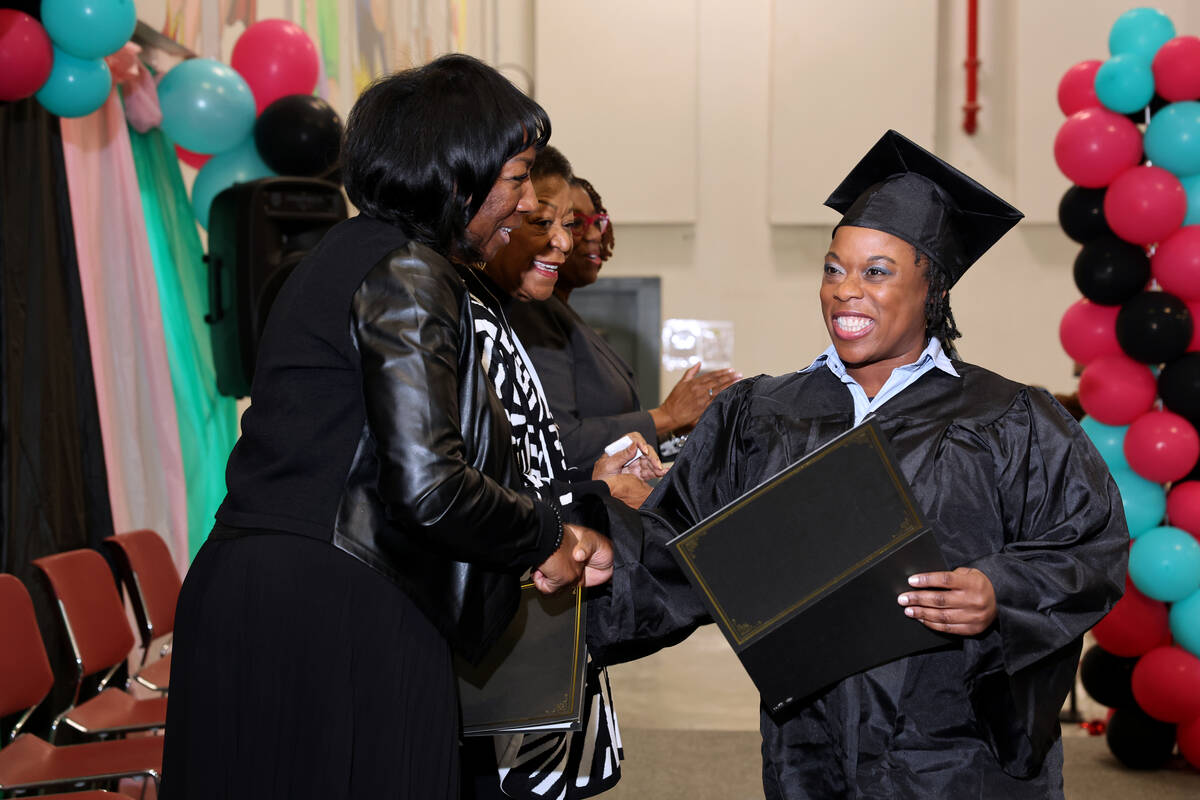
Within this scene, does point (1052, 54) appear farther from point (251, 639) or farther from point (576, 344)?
point (251, 639)

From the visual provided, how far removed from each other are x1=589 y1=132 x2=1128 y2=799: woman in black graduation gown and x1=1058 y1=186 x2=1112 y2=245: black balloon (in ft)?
8.81

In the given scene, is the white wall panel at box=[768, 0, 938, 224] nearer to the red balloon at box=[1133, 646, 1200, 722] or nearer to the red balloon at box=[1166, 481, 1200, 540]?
the red balloon at box=[1166, 481, 1200, 540]

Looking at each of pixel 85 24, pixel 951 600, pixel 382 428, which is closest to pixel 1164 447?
pixel 951 600

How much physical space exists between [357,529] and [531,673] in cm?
51

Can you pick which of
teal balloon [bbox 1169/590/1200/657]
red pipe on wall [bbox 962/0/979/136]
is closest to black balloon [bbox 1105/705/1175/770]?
teal balloon [bbox 1169/590/1200/657]

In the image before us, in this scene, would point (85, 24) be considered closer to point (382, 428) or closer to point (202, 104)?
point (202, 104)

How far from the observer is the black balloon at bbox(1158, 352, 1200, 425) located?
4207 millimetres

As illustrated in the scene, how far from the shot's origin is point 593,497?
2191mm

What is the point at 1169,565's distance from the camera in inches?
165

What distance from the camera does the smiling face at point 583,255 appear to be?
3.22 meters

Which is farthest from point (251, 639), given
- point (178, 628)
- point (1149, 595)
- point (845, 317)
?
point (1149, 595)

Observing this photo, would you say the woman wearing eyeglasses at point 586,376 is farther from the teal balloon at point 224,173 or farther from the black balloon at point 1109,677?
the black balloon at point 1109,677

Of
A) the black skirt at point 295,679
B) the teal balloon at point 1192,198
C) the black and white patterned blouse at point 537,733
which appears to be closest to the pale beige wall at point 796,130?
the teal balloon at point 1192,198

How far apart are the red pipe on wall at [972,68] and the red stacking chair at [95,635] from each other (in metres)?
7.47
